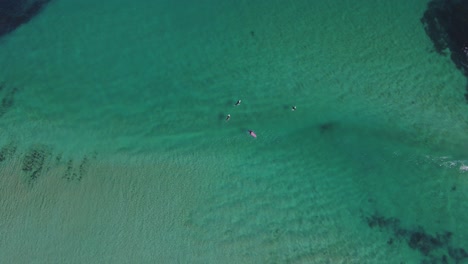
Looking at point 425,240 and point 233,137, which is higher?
point 233,137

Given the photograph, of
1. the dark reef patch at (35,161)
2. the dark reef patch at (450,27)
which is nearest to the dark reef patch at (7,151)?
the dark reef patch at (35,161)

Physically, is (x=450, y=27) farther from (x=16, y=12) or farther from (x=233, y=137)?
(x=16, y=12)

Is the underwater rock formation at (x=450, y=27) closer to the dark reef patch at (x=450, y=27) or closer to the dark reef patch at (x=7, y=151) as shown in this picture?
the dark reef patch at (x=450, y=27)

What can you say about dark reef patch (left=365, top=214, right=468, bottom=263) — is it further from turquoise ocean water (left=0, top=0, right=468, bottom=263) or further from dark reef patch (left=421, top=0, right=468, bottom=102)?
dark reef patch (left=421, top=0, right=468, bottom=102)

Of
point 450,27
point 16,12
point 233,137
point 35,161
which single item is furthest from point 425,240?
point 16,12

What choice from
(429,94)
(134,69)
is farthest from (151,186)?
(429,94)

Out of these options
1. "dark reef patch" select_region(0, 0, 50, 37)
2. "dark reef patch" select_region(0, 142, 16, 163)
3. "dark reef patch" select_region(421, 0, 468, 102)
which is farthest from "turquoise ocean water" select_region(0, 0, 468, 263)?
"dark reef patch" select_region(0, 0, 50, 37)
